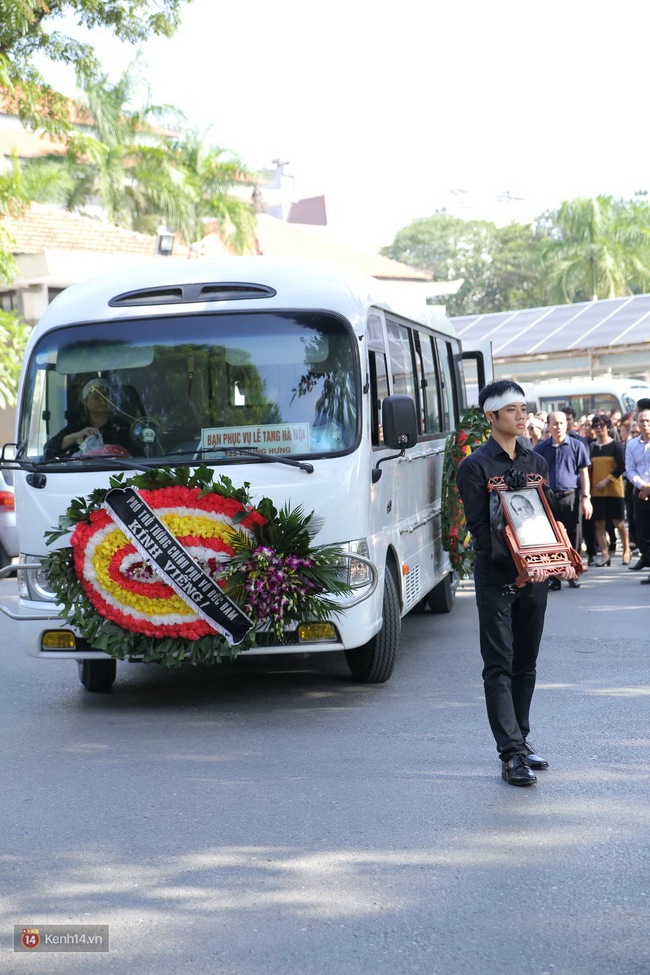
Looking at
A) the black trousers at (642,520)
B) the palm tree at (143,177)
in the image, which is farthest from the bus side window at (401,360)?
the palm tree at (143,177)

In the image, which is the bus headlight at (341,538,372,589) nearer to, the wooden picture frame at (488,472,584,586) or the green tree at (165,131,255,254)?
the wooden picture frame at (488,472,584,586)

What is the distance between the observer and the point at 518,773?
6.37 meters

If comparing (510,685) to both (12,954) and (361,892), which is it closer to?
(361,892)

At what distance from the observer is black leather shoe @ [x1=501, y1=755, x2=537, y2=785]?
6367 mm

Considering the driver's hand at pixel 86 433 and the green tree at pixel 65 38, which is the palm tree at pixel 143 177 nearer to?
the green tree at pixel 65 38

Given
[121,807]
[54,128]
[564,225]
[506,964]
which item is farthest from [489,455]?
[564,225]

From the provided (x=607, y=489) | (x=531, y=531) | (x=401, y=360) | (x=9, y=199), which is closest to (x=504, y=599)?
(x=531, y=531)

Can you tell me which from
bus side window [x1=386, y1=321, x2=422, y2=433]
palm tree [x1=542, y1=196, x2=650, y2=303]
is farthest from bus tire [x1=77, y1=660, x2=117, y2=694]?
palm tree [x1=542, y1=196, x2=650, y2=303]

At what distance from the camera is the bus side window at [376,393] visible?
875 centimetres

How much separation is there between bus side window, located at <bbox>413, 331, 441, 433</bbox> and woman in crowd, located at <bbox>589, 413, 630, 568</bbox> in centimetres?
537

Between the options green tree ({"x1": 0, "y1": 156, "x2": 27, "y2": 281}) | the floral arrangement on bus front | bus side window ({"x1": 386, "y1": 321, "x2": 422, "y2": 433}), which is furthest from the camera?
green tree ({"x1": 0, "y1": 156, "x2": 27, "y2": 281})

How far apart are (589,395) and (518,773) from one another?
24.4 meters

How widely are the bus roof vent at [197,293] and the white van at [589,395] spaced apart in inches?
824

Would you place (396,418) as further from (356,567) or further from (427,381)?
(427,381)
